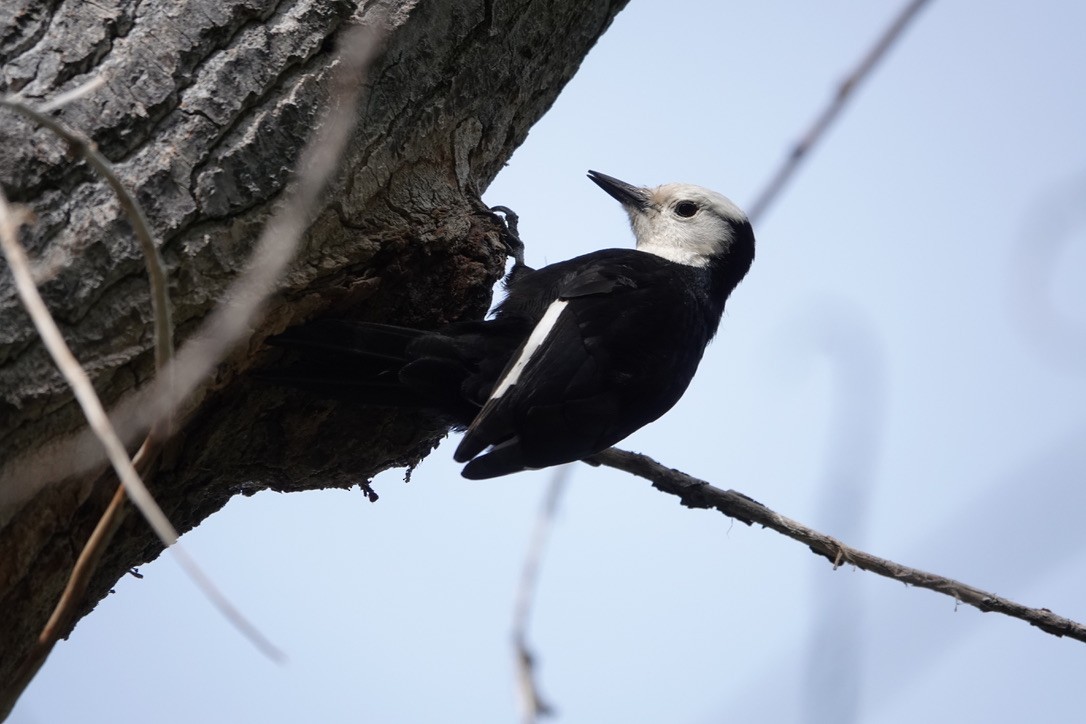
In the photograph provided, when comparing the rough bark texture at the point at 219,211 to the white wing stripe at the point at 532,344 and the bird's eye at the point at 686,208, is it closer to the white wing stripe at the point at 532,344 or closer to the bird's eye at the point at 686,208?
the white wing stripe at the point at 532,344

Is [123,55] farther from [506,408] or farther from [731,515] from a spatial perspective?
[731,515]

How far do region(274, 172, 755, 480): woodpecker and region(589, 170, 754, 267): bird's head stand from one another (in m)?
0.76

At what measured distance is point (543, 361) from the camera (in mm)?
2652

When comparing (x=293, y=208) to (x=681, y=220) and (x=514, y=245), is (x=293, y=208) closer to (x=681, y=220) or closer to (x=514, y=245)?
(x=514, y=245)

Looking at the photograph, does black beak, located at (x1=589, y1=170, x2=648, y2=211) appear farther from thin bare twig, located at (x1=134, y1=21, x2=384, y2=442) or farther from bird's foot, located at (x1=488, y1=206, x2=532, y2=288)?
thin bare twig, located at (x1=134, y1=21, x2=384, y2=442)

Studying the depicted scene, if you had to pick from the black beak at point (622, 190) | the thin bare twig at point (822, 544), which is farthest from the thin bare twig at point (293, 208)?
the black beak at point (622, 190)

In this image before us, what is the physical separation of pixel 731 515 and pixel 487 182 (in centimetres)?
111

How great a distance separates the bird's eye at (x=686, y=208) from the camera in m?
4.06

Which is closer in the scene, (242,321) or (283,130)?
(242,321)

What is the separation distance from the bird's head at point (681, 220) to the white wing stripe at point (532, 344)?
119cm

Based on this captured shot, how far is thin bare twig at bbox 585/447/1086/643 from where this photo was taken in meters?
2.39

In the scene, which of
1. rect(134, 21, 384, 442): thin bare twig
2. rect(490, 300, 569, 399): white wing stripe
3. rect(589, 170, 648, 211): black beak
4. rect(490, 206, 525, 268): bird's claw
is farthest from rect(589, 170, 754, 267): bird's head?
rect(134, 21, 384, 442): thin bare twig

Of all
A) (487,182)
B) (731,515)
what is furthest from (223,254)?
(731,515)

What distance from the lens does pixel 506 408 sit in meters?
2.59
